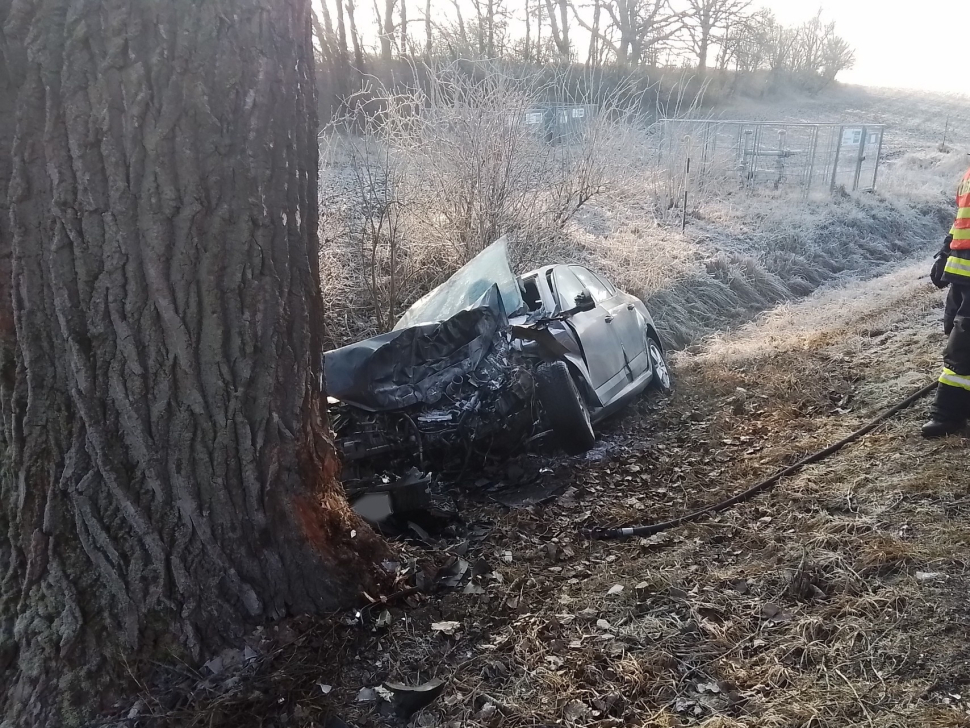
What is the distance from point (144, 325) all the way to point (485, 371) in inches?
111

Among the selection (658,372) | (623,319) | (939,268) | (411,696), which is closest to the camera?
(411,696)

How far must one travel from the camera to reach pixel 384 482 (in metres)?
4.07

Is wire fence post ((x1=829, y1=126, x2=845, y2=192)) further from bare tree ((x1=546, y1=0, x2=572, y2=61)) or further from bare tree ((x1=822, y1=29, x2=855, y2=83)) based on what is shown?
bare tree ((x1=822, y1=29, x2=855, y2=83))

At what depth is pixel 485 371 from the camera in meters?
4.88

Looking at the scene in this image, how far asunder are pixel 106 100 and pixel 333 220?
674cm

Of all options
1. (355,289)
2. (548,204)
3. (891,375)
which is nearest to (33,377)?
(891,375)

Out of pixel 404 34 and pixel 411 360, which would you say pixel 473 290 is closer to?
pixel 411 360

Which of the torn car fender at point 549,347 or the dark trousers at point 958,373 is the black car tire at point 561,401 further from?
the dark trousers at point 958,373

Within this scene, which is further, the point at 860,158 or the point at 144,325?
the point at 860,158

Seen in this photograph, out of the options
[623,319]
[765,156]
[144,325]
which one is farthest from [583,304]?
[765,156]

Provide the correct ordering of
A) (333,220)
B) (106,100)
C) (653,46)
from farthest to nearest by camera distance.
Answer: (653,46) → (333,220) → (106,100)

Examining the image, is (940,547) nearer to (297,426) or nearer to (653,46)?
(297,426)

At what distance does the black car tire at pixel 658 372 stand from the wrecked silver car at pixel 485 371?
1.62ft

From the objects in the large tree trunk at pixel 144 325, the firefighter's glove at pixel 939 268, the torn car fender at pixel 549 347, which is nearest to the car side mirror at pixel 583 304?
the torn car fender at pixel 549 347
